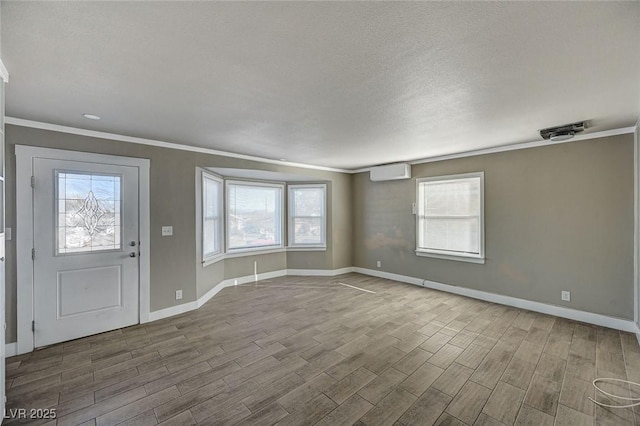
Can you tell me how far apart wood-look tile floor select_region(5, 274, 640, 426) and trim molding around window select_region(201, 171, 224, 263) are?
1.18 meters

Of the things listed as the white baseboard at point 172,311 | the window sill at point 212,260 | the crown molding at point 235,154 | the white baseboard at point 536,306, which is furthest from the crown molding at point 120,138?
the white baseboard at point 536,306

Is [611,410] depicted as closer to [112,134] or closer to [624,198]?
[624,198]

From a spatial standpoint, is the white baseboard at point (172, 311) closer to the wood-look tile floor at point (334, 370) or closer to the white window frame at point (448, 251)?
the wood-look tile floor at point (334, 370)

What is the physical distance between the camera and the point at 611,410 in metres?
1.99

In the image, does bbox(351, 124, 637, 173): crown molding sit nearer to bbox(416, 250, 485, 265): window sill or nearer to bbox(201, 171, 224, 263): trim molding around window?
bbox(416, 250, 485, 265): window sill

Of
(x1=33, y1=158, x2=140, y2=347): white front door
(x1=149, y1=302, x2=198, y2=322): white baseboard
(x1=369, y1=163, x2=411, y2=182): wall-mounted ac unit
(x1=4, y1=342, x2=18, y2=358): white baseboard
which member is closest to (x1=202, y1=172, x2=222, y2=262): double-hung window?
(x1=149, y1=302, x2=198, y2=322): white baseboard

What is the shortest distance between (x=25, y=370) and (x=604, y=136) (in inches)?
265

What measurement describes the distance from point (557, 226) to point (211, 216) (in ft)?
17.3

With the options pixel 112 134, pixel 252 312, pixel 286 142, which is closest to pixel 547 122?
pixel 286 142

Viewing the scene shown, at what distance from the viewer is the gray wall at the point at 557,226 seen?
3350 millimetres

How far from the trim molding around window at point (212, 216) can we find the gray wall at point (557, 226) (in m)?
3.91

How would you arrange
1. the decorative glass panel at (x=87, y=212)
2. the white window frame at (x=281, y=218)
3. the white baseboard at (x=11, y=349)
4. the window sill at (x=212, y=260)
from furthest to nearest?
the white window frame at (x=281, y=218), the window sill at (x=212, y=260), the decorative glass panel at (x=87, y=212), the white baseboard at (x=11, y=349)

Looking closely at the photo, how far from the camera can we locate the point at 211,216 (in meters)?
4.84

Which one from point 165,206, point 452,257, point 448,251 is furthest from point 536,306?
point 165,206
